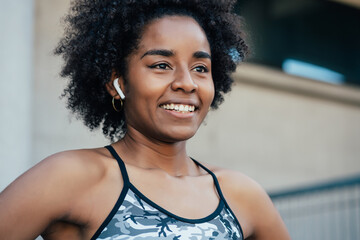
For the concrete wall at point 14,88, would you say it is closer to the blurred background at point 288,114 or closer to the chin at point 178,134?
the blurred background at point 288,114

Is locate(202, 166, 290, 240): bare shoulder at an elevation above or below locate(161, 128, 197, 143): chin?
below

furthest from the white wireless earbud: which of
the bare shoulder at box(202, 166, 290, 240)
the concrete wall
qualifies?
the concrete wall

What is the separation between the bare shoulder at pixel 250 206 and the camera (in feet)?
9.64

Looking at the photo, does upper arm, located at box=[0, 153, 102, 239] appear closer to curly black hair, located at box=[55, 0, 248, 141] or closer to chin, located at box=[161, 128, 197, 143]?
chin, located at box=[161, 128, 197, 143]

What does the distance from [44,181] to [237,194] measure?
3.16 ft

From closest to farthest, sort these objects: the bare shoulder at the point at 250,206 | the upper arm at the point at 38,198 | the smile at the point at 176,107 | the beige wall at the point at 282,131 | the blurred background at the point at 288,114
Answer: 1. the upper arm at the point at 38,198
2. the smile at the point at 176,107
3. the bare shoulder at the point at 250,206
4. the blurred background at the point at 288,114
5. the beige wall at the point at 282,131

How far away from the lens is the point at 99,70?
9.61 feet

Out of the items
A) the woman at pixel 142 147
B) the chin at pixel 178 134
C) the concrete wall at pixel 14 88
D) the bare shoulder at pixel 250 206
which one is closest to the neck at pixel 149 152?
the woman at pixel 142 147

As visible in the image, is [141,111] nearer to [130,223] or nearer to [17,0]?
[130,223]

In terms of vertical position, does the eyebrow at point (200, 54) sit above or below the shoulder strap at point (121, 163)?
above

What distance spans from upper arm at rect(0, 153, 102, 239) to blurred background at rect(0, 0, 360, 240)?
430 centimetres

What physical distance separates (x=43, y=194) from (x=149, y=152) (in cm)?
60

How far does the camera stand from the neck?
2832 mm

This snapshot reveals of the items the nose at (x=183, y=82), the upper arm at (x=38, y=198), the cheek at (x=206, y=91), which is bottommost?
the upper arm at (x=38, y=198)
